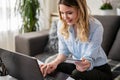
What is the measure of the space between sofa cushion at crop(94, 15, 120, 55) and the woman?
81 centimetres

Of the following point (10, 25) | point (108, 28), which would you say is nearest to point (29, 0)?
point (10, 25)

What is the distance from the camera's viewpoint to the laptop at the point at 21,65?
114 centimetres

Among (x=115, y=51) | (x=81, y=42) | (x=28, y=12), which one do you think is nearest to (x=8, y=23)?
(x=28, y=12)

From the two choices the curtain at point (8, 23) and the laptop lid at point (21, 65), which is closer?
the laptop lid at point (21, 65)

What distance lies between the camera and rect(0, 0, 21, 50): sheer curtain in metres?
2.83

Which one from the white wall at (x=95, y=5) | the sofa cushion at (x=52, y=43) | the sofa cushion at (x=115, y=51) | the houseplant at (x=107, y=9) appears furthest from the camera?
the white wall at (x=95, y=5)

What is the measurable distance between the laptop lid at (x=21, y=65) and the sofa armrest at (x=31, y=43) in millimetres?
1033

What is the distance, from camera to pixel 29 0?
289 cm

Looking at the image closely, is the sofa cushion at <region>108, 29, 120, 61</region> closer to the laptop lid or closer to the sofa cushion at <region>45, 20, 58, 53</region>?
the sofa cushion at <region>45, 20, 58, 53</region>

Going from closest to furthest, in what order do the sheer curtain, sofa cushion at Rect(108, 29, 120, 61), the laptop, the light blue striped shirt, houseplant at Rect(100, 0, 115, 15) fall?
the laptop, the light blue striped shirt, sofa cushion at Rect(108, 29, 120, 61), houseplant at Rect(100, 0, 115, 15), the sheer curtain

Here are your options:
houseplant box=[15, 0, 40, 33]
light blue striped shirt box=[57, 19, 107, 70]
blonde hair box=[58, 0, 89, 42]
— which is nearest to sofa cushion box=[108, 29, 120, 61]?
light blue striped shirt box=[57, 19, 107, 70]

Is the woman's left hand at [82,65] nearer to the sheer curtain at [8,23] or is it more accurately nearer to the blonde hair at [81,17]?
the blonde hair at [81,17]

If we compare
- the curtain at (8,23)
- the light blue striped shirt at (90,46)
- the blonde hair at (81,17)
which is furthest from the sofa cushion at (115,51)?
the curtain at (8,23)

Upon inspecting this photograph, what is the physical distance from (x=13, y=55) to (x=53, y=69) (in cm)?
29
